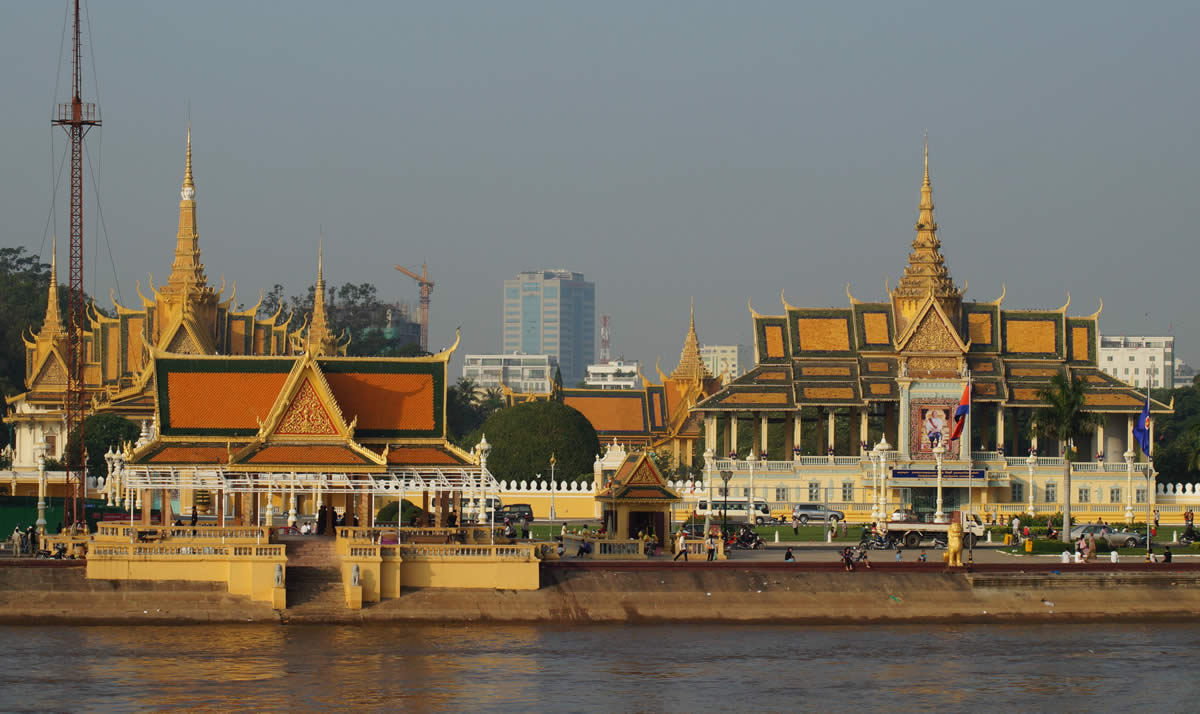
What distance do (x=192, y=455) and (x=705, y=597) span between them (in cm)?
1514

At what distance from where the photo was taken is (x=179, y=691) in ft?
151

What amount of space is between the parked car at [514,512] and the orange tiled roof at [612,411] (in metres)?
32.0

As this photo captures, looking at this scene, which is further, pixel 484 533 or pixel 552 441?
pixel 552 441

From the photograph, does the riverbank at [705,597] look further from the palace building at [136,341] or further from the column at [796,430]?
the palace building at [136,341]

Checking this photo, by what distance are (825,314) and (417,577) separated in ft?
144

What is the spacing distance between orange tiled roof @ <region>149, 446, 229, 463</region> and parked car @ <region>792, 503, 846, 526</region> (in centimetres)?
2867

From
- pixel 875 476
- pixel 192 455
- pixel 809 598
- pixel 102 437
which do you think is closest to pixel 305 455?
pixel 192 455

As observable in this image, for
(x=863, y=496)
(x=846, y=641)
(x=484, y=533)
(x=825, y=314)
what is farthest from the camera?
(x=825, y=314)

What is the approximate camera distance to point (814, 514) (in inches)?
3359

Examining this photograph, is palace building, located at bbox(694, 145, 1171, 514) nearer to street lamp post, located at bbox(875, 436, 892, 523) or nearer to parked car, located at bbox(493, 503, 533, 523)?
street lamp post, located at bbox(875, 436, 892, 523)

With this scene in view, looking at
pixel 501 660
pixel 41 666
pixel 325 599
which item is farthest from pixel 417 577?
pixel 41 666

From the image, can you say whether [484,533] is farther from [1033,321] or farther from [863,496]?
[1033,321]

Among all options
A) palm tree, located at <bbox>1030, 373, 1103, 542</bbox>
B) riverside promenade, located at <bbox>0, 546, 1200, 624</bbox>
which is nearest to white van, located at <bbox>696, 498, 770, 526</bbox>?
palm tree, located at <bbox>1030, 373, 1103, 542</bbox>

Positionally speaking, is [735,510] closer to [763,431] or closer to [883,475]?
[883,475]
